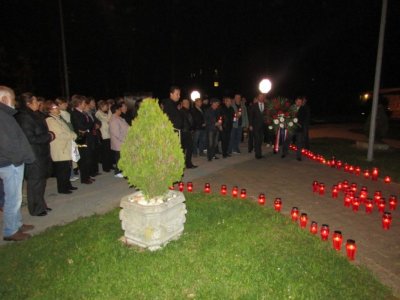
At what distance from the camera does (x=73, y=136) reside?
7.58m

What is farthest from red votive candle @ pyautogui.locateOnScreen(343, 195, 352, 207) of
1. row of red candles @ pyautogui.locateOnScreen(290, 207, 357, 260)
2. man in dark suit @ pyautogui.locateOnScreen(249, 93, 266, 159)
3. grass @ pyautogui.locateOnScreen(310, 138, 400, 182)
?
man in dark suit @ pyautogui.locateOnScreen(249, 93, 266, 159)

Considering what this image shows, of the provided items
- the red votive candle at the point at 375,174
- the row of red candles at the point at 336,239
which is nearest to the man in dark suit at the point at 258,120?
the red votive candle at the point at 375,174

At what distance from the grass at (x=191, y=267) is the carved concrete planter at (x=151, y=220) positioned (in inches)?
6.2

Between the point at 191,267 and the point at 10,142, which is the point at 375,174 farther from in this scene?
the point at 10,142

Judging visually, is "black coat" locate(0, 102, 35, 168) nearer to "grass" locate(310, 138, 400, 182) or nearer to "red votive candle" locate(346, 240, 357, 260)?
"red votive candle" locate(346, 240, 357, 260)

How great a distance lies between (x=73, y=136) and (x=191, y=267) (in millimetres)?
4512

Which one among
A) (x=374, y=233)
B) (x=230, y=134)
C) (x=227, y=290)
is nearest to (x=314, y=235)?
(x=374, y=233)

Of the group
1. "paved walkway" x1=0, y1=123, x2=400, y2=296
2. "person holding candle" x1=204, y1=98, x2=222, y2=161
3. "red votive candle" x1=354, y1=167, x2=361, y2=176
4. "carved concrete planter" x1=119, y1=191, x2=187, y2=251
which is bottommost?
"paved walkway" x1=0, y1=123, x2=400, y2=296

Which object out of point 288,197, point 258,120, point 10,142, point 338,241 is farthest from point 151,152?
point 258,120

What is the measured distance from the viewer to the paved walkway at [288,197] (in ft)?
17.2

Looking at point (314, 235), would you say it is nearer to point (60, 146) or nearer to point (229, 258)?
point (229, 258)

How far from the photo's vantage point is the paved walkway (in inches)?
206

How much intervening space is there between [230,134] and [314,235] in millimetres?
7197

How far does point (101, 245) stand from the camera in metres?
5.09
